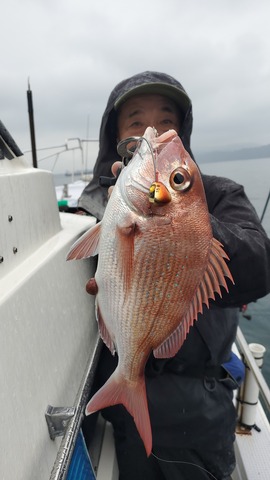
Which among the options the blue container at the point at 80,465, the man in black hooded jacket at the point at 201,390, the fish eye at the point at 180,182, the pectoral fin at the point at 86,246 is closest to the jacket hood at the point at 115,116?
the man in black hooded jacket at the point at 201,390

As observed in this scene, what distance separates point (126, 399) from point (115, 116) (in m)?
1.81

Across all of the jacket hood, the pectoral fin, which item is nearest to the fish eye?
the pectoral fin

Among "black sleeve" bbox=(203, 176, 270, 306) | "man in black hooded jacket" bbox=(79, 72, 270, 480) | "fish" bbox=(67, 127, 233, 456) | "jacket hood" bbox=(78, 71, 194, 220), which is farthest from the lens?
"jacket hood" bbox=(78, 71, 194, 220)

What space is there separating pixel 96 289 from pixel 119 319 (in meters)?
0.16

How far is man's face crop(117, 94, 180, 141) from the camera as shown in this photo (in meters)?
2.14

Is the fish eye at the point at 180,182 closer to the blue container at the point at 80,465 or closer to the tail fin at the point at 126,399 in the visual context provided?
the tail fin at the point at 126,399

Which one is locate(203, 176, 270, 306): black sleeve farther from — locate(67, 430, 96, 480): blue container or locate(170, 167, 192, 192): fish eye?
locate(67, 430, 96, 480): blue container

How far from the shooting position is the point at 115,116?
2.31m

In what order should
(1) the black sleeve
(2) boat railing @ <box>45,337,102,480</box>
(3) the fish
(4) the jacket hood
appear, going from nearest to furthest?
(3) the fish
(2) boat railing @ <box>45,337,102,480</box>
(1) the black sleeve
(4) the jacket hood

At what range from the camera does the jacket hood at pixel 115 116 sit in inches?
82.7

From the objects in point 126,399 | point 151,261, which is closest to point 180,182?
point 151,261

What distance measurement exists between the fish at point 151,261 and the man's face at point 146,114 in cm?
93

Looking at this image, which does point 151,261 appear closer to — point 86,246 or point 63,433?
point 86,246

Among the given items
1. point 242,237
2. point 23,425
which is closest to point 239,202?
point 242,237
